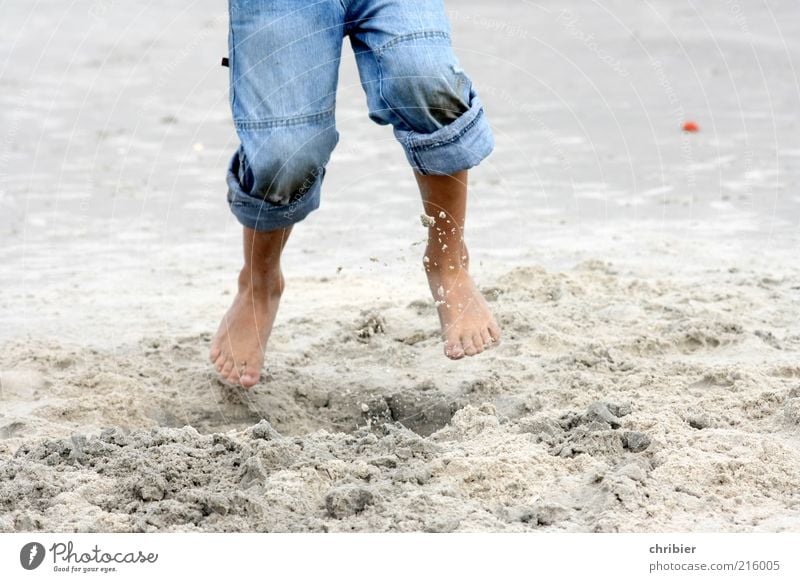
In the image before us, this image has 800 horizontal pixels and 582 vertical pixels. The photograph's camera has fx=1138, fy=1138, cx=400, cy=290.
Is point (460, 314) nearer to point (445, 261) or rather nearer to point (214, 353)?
point (445, 261)

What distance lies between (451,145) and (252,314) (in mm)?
803

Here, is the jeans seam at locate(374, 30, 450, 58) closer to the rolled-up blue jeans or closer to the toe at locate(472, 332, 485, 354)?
the rolled-up blue jeans

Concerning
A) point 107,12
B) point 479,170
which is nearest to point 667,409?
point 479,170

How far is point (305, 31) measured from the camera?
2854 mm

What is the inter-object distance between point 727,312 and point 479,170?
2.00 metres

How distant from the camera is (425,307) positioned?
12.3 feet

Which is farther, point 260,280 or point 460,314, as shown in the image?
point 260,280

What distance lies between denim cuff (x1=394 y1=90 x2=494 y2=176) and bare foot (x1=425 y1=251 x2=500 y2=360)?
1.09 feet

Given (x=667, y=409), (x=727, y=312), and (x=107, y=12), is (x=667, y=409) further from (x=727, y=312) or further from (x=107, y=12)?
(x=107, y=12)

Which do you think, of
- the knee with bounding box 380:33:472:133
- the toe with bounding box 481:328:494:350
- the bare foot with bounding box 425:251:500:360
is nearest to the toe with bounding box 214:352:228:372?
the bare foot with bounding box 425:251:500:360

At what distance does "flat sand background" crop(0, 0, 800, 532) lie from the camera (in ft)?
7.72

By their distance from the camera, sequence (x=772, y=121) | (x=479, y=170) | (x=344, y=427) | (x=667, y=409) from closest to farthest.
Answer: (x=667, y=409) → (x=344, y=427) → (x=479, y=170) → (x=772, y=121)

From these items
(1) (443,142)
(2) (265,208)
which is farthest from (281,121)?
(1) (443,142)
